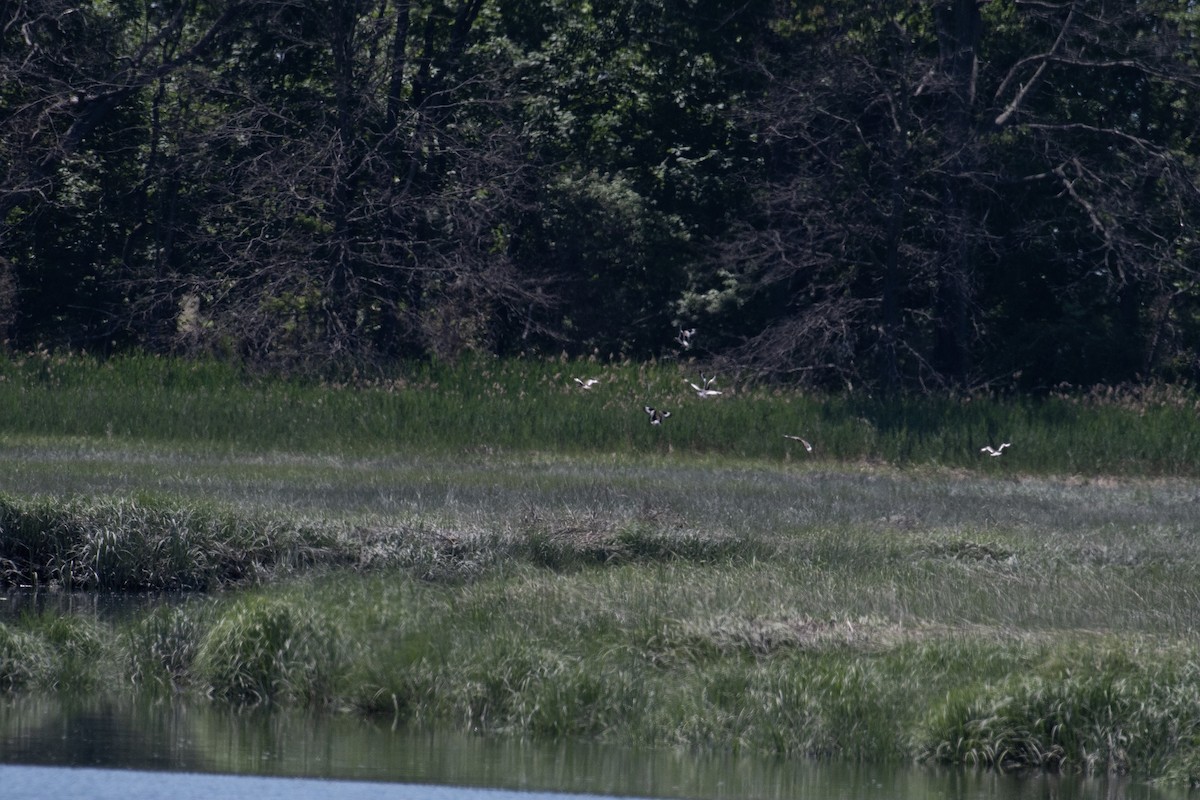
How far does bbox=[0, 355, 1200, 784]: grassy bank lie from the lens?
33.6 ft

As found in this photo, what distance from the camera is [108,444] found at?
24.9m

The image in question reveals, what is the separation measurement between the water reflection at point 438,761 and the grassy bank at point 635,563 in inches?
10.1

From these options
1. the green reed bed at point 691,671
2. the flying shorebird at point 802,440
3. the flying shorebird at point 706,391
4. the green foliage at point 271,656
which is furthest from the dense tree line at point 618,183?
the green foliage at point 271,656

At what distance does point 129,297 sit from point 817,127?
15327 millimetres

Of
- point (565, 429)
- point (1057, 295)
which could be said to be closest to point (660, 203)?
point (1057, 295)

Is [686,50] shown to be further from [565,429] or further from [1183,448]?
[1183,448]

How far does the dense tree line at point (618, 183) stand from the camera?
30.8 meters

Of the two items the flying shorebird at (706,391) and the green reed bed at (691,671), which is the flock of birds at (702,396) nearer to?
the flying shorebird at (706,391)

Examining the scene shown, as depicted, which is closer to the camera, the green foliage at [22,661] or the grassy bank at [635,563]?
the grassy bank at [635,563]

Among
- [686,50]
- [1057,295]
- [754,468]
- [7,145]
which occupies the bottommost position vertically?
[754,468]

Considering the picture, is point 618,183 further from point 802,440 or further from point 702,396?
point 802,440

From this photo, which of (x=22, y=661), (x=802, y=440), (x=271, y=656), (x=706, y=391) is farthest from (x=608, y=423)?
(x=22, y=661)

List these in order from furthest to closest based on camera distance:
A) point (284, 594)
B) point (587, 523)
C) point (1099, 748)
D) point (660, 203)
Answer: point (660, 203) → point (587, 523) → point (284, 594) → point (1099, 748)

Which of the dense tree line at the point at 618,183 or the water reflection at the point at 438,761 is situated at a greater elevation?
the dense tree line at the point at 618,183
